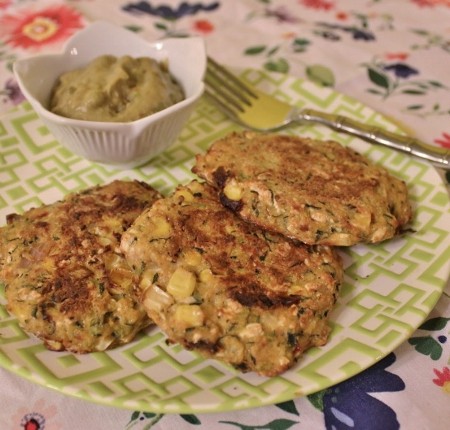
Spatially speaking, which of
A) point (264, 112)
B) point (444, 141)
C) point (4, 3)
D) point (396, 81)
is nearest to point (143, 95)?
point (264, 112)

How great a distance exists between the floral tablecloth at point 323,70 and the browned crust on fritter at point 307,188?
0.52 meters

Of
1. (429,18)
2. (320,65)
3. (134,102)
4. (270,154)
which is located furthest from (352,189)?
(429,18)

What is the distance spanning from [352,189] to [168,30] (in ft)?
8.80

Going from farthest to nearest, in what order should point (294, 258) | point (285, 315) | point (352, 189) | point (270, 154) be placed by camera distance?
point (270, 154)
point (352, 189)
point (294, 258)
point (285, 315)

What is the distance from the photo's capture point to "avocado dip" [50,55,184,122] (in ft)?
8.87

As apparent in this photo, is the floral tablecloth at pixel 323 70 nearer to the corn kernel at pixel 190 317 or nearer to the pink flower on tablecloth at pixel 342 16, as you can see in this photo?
the pink flower on tablecloth at pixel 342 16

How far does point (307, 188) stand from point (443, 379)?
36.8 inches

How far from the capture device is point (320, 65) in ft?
13.1

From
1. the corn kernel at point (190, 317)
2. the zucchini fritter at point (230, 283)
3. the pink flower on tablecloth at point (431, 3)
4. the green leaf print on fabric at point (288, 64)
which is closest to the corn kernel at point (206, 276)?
the zucchini fritter at point (230, 283)

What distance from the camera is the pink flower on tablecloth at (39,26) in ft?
13.7

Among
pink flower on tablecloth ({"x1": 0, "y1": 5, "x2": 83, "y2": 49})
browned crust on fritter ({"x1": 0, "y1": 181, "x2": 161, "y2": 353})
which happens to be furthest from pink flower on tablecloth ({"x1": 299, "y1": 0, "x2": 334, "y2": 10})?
browned crust on fritter ({"x1": 0, "y1": 181, "x2": 161, "y2": 353})

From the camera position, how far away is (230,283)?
1983mm

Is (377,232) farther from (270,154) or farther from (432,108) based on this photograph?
(432,108)

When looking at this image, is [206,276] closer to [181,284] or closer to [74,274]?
[181,284]
